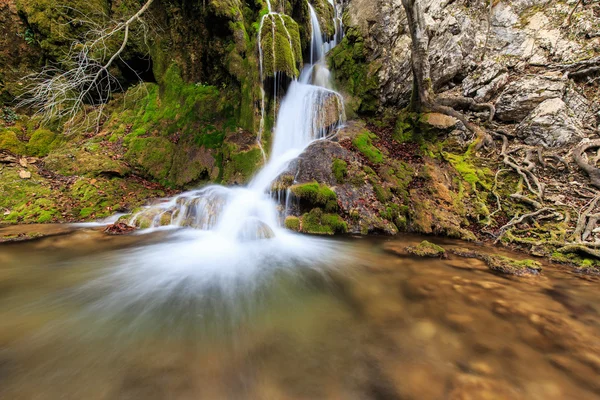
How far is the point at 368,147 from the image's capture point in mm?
7344

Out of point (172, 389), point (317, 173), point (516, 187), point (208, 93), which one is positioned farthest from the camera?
point (208, 93)

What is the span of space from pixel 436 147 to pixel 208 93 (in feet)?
26.7

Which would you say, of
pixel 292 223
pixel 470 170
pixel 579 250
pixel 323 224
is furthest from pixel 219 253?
pixel 470 170

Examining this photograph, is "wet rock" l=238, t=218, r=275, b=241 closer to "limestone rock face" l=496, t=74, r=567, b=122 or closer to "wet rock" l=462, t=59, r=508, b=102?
"limestone rock face" l=496, t=74, r=567, b=122

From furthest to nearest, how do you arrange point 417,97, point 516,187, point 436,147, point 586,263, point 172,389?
1. point 417,97
2. point 436,147
3. point 516,187
4. point 586,263
5. point 172,389

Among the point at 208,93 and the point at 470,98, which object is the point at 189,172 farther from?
the point at 470,98

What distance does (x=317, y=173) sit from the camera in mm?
6293

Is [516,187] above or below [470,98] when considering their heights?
below

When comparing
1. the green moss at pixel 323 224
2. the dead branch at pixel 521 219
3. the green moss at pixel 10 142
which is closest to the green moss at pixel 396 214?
the green moss at pixel 323 224

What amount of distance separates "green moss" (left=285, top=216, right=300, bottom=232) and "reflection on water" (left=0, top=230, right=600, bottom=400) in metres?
1.65

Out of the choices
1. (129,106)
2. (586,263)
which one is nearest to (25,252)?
(129,106)

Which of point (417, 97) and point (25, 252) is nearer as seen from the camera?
point (25, 252)

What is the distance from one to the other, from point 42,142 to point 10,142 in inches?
27.4

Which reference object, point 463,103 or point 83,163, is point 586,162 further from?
point 83,163
